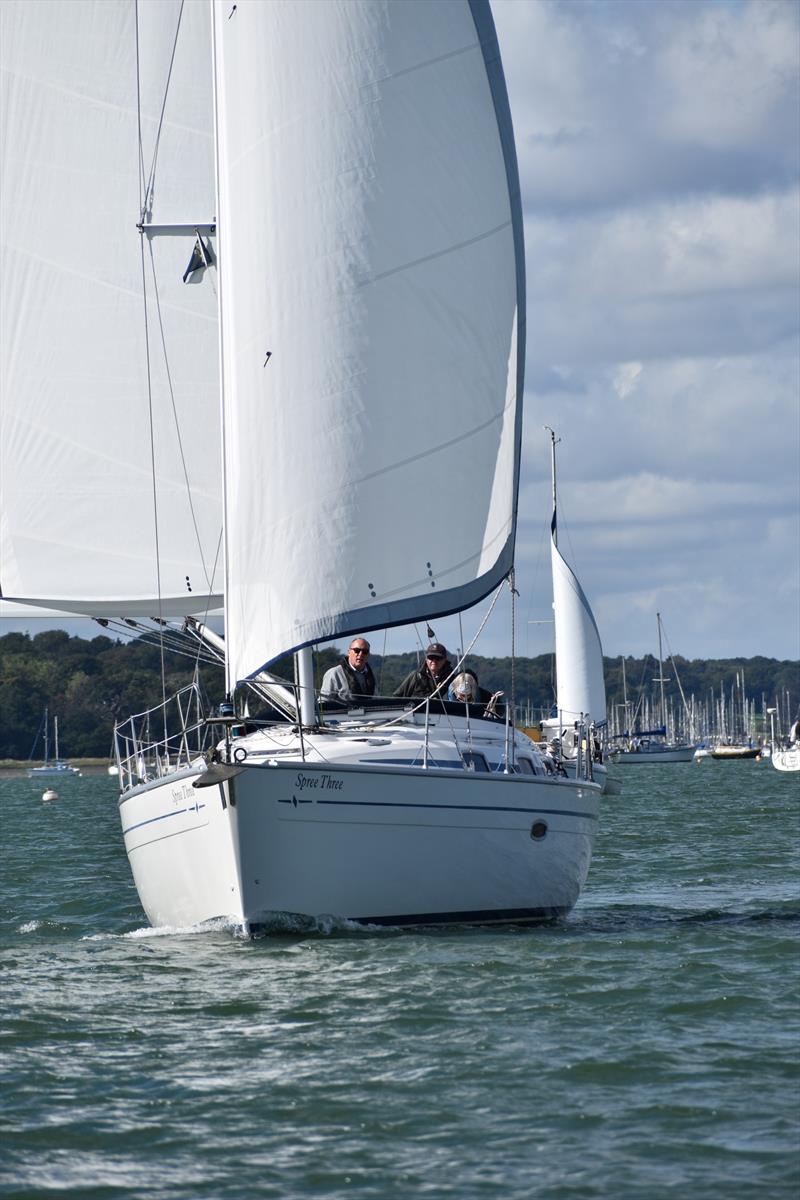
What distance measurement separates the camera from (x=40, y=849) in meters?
33.2

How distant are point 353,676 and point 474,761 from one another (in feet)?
5.72

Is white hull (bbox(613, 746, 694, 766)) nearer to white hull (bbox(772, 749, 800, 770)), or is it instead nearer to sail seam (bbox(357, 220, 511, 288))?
white hull (bbox(772, 749, 800, 770))

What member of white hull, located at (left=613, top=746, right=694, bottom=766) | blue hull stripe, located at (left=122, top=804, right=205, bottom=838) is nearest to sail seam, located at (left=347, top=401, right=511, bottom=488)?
blue hull stripe, located at (left=122, top=804, right=205, bottom=838)

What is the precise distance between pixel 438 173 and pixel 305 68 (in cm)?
151

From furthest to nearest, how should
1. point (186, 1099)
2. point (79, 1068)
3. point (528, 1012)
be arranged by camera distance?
1. point (528, 1012)
2. point (79, 1068)
3. point (186, 1099)

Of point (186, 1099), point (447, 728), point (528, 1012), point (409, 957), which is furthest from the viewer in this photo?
point (447, 728)

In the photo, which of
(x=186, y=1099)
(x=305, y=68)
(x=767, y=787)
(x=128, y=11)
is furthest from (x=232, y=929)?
(x=767, y=787)

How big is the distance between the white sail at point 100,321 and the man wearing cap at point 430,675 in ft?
13.3

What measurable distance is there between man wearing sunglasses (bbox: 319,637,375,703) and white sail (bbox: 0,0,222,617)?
3.80 m

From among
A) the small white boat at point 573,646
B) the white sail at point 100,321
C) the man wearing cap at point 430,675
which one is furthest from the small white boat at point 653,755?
the man wearing cap at point 430,675

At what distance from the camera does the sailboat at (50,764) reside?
130m

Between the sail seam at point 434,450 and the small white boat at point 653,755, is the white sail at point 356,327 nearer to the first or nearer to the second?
the sail seam at point 434,450

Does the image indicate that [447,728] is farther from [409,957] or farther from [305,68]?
[305,68]

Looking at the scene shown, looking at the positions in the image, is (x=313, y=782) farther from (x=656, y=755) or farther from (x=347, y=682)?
(x=656, y=755)
